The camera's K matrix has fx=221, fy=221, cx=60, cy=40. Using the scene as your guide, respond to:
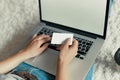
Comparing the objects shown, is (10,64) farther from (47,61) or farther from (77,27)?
(77,27)

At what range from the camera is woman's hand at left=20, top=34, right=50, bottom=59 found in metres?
0.94

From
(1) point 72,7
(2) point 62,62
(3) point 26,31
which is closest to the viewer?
(2) point 62,62

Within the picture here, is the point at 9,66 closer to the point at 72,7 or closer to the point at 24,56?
the point at 24,56

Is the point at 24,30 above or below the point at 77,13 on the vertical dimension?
below

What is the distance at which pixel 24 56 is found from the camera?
938 mm

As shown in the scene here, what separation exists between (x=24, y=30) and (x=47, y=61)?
418 millimetres

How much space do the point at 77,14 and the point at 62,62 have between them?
26cm

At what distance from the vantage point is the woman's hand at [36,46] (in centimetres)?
94

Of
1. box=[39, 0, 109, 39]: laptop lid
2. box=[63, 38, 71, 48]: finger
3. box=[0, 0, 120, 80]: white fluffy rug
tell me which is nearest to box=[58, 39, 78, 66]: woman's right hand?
box=[63, 38, 71, 48]: finger

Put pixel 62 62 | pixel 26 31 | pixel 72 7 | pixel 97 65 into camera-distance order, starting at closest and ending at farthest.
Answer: pixel 62 62
pixel 72 7
pixel 97 65
pixel 26 31

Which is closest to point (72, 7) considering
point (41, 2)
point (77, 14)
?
point (77, 14)

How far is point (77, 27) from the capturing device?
103cm

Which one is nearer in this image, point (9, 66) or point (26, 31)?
point (9, 66)

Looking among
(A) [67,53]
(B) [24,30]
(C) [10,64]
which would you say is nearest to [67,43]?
(A) [67,53]
